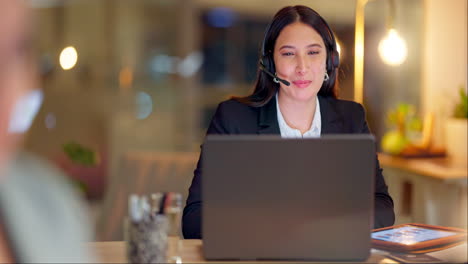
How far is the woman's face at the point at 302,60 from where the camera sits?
7.56 feet

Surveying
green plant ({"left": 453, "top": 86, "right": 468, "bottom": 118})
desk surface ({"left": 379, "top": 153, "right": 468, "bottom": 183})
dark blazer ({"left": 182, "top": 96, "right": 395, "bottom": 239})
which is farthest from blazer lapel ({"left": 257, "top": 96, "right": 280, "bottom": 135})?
green plant ({"left": 453, "top": 86, "right": 468, "bottom": 118})

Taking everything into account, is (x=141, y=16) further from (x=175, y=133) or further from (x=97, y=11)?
(x=175, y=133)

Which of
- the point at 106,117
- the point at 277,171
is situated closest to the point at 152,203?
the point at 277,171

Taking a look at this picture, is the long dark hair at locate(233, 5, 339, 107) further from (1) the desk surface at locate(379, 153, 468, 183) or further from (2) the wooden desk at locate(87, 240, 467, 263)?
(1) the desk surface at locate(379, 153, 468, 183)

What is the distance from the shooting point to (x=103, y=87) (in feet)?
24.8

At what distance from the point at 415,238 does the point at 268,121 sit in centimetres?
80

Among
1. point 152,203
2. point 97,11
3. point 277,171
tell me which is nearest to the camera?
point 277,171

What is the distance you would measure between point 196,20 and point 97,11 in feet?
4.26

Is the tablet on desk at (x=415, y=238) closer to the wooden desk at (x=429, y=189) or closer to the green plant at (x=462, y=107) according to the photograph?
the wooden desk at (x=429, y=189)

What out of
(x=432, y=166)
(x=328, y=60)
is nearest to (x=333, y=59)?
(x=328, y=60)

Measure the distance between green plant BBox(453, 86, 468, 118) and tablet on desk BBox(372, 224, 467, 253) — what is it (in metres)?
2.92

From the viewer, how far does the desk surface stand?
158 inches

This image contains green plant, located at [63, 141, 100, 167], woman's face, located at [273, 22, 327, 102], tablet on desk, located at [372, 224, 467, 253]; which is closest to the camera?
tablet on desk, located at [372, 224, 467, 253]

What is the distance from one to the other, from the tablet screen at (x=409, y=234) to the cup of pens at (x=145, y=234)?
2.28 ft
